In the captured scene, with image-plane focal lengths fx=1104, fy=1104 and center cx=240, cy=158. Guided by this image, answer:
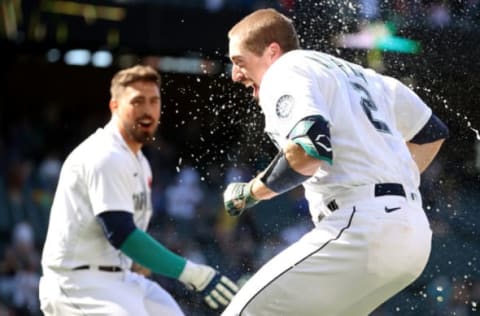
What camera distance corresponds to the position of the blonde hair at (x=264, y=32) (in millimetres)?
4918

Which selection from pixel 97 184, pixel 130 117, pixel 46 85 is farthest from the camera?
pixel 46 85

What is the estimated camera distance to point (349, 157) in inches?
183

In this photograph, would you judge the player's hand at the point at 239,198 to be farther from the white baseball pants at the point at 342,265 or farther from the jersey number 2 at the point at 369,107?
the jersey number 2 at the point at 369,107

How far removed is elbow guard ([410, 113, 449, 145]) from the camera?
212 inches

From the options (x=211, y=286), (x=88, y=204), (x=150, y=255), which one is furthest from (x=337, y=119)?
(x=88, y=204)

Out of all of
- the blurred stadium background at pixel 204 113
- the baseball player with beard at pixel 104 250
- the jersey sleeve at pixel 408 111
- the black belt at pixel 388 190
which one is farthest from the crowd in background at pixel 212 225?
the black belt at pixel 388 190

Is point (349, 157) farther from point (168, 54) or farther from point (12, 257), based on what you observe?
point (168, 54)

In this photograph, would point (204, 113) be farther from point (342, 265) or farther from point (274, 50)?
point (342, 265)

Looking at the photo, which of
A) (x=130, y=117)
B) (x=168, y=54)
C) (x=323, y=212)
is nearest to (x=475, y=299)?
(x=130, y=117)

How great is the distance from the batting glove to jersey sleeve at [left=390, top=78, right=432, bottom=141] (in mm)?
1304

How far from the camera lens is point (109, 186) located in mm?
6238

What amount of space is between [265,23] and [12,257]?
357 inches

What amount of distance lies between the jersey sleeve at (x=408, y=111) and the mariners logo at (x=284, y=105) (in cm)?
83

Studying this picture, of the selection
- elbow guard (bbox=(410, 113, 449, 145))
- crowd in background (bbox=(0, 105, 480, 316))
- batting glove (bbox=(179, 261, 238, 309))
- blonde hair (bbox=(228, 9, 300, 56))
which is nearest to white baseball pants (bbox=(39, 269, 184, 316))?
batting glove (bbox=(179, 261, 238, 309))
